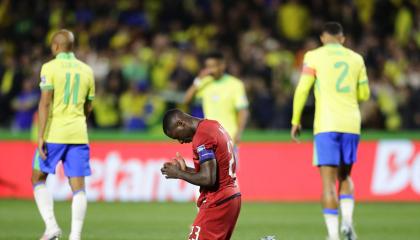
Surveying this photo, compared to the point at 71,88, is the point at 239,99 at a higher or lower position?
lower

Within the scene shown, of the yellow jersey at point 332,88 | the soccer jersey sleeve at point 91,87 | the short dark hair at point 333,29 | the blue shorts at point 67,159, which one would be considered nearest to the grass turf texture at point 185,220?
the blue shorts at point 67,159

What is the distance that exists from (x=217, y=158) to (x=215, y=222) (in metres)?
0.57

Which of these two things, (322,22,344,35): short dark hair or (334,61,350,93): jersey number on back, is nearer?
(334,61,350,93): jersey number on back

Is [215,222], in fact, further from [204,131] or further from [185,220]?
[185,220]

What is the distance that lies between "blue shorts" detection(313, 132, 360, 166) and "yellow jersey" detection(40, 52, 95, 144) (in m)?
2.70

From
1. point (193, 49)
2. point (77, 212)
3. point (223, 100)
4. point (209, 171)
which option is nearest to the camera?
point (209, 171)

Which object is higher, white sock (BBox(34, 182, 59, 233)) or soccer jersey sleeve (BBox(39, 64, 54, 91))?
soccer jersey sleeve (BBox(39, 64, 54, 91))

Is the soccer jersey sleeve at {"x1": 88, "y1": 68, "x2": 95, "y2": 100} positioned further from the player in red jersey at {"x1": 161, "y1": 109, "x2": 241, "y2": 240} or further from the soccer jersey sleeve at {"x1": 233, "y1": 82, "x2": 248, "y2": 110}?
the soccer jersey sleeve at {"x1": 233, "y1": 82, "x2": 248, "y2": 110}

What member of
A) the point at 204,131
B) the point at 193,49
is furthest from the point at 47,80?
the point at 193,49

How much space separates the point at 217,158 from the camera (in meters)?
8.30

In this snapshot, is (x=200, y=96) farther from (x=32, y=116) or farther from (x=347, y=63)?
(x=32, y=116)

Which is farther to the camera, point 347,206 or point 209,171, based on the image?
point 347,206

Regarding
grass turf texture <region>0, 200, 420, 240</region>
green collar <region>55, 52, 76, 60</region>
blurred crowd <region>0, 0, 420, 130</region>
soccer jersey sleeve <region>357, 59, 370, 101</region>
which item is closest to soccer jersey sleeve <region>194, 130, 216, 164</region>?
green collar <region>55, 52, 76, 60</region>

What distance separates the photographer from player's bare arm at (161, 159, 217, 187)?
26.5ft
